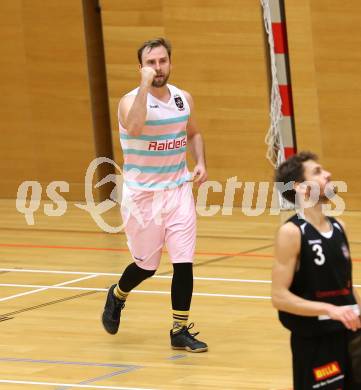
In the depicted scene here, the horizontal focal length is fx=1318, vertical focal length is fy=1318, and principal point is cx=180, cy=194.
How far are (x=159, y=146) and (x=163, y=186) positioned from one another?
0.26m

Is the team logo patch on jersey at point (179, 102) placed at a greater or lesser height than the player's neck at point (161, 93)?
lesser

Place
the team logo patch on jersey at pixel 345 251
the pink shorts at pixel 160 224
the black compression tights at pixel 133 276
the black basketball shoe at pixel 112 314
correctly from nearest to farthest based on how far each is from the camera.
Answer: the team logo patch on jersey at pixel 345 251
the pink shorts at pixel 160 224
the black compression tights at pixel 133 276
the black basketball shoe at pixel 112 314

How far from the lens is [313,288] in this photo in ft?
18.2

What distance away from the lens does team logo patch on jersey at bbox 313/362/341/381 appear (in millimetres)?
5445

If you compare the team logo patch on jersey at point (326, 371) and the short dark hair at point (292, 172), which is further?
the short dark hair at point (292, 172)

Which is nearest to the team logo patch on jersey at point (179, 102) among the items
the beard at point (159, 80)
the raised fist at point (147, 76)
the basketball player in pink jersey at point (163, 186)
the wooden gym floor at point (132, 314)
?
the basketball player in pink jersey at point (163, 186)

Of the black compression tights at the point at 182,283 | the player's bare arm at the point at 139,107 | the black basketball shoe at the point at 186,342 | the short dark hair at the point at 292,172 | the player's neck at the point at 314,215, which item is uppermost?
the player's bare arm at the point at 139,107

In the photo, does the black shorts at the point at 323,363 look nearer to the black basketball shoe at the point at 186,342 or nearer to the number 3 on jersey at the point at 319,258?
the number 3 on jersey at the point at 319,258

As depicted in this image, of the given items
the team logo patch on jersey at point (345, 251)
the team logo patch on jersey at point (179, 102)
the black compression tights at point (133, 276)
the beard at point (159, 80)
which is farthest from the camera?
the black compression tights at point (133, 276)

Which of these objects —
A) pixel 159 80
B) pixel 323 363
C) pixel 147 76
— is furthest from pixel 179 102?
pixel 323 363

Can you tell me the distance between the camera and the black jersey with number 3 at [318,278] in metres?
5.53

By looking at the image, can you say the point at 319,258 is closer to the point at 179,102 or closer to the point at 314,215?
the point at 314,215

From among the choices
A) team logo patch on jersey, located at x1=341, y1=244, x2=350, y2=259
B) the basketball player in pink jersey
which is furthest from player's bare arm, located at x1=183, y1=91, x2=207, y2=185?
team logo patch on jersey, located at x1=341, y1=244, x2=350, y2=259

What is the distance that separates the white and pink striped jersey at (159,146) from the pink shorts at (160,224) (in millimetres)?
70
